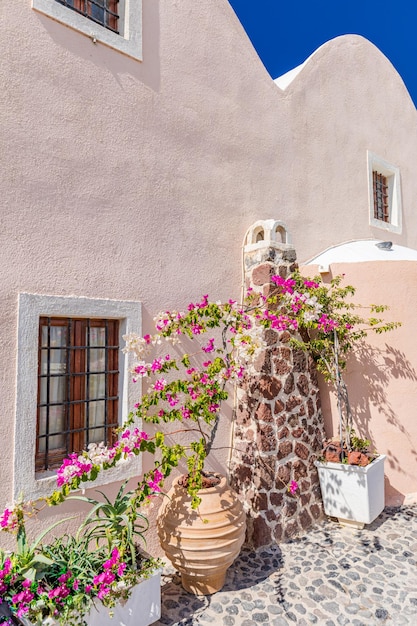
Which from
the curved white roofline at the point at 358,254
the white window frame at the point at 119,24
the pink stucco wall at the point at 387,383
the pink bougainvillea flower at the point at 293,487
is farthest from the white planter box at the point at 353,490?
the white window frame at the point at 119,24

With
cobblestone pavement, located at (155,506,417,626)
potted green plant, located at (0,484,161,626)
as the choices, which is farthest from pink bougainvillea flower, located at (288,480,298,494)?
potted green plant, located at (0,484,161,626)

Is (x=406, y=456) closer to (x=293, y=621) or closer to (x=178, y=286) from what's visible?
(x=293, y=621)

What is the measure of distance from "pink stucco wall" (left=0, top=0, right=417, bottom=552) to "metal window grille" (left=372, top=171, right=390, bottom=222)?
8.04ft

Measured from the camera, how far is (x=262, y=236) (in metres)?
7.49

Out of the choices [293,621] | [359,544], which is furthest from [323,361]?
[293,621]

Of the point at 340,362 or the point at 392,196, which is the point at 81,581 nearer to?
the point at 340,362

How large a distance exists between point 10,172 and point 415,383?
723 cm

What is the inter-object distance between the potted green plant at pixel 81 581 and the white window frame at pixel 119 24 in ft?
18.6

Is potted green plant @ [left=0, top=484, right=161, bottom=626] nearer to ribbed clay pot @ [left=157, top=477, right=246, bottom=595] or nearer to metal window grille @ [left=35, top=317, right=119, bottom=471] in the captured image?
ribbed clay pot @ [left=157, top=477, right=246, bottom=595]

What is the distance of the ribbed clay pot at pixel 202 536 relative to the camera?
465 centimetres

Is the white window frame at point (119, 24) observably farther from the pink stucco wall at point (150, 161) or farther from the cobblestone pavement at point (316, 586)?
the cobblestone pavement at point (316, 586)

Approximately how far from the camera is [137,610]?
407 centimetres

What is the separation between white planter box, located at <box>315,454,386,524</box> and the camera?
632cm

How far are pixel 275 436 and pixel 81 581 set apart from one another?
3.45 meters
